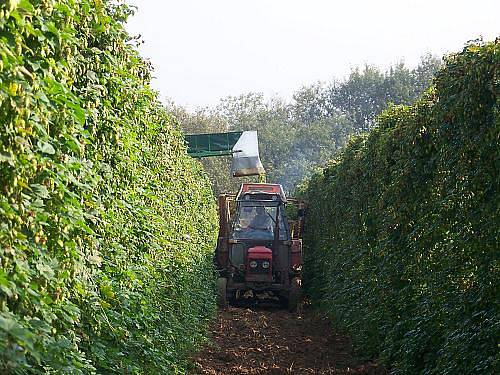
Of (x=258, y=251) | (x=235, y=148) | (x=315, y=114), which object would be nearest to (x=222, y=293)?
(x=258, y=251)

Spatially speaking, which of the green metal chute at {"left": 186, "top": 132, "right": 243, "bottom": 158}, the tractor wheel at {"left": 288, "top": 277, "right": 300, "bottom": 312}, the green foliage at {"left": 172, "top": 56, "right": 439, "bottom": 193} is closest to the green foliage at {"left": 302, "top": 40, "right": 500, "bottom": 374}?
the tractor wheel at {"left": 288, "top": 277, "right": 300, "bottom": 312}

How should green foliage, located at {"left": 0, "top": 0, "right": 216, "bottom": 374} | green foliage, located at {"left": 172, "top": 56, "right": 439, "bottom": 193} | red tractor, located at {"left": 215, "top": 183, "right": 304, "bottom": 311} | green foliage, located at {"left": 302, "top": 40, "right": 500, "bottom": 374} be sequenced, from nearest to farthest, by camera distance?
green foliage, located at {"left": 0, "top": 0, "right": 216, "bottom": 374}
green foliage, located at {"left": 302, "top": 40, "right": 500, "bottom": 374}
red tractor, located at {"left": 215, "top": 183, "right": 304, "bottom": 311}
green foliage, located at {"left": 172, "top": 56, "right": 439, "bottom": 193}

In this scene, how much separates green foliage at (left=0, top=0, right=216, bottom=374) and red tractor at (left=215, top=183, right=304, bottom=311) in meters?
7.24

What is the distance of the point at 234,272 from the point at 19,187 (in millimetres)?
13280

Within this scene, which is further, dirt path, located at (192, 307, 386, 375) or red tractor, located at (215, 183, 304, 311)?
red tractor, located at (215, 183, 304, 311)

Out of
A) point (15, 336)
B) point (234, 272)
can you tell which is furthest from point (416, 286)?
point (234, 272)

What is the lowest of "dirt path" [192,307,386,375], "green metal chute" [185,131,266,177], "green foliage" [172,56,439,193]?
"dirt path" [192,307,386,375]

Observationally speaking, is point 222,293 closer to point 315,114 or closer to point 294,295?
point 294,295

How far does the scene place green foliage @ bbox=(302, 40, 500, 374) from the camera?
5.41 meters

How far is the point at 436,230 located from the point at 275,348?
16.7ft

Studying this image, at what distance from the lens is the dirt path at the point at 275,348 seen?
9305mm

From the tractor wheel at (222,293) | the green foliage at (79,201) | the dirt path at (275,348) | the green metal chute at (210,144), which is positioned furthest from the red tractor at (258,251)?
the green foliage at (79,201)

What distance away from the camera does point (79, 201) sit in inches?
174

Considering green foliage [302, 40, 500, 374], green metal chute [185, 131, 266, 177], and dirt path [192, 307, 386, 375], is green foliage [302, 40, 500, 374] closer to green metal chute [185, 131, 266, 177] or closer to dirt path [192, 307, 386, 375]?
dirt path [192, 307, 386, 375]
